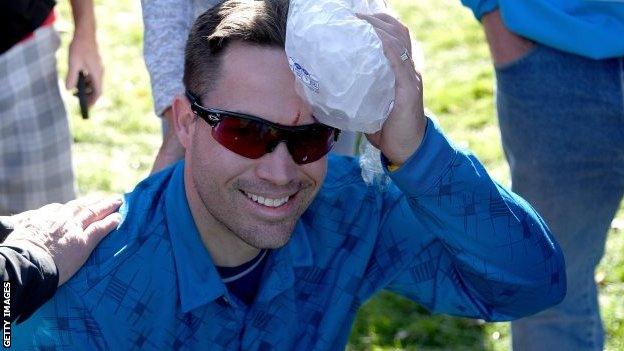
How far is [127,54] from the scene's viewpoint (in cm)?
855

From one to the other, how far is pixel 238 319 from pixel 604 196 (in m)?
1.44

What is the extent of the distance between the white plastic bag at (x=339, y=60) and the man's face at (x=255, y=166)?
14cm

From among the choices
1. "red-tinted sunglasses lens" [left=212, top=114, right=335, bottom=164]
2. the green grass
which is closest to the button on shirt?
"red-tinted sunglasses lens" [left=212, top=114, right=335, bottom=164]

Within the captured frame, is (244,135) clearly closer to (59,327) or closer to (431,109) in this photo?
(59,327)

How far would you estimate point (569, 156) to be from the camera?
12.8ft

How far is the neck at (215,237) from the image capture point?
318cm

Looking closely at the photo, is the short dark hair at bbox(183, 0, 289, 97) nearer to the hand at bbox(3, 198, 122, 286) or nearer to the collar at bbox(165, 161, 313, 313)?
the collar at bbox(165, 161, 313, 313)

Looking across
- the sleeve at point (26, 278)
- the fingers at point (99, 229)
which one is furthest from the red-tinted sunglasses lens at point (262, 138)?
the sleeve at point (26, 278)

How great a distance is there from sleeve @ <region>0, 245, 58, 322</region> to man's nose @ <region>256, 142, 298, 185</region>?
57 cm

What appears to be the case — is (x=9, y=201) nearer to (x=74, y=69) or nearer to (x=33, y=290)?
(x=74, y=69)

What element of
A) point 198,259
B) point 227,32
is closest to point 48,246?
point 198,259

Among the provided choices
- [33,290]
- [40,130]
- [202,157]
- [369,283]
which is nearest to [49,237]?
[33,290]

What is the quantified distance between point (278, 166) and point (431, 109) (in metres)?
4.42

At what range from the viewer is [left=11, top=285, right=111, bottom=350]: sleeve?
9.67 ft
